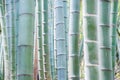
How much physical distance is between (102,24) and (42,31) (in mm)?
1660

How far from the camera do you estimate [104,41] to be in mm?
1041

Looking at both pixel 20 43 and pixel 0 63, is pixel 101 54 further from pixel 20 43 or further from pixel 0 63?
pixel 0 63

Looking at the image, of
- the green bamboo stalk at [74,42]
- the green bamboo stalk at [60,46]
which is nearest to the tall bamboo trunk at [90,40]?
the green bamboo stalk at [74,42]

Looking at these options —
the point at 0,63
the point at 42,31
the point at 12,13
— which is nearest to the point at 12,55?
the point at 12,13

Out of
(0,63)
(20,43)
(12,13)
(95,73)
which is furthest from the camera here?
(0,63)

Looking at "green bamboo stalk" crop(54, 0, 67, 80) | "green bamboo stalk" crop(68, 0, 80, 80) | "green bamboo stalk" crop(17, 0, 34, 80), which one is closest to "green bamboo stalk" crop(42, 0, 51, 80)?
"green bamboo stalk" crop(54, 0, 67, 80)

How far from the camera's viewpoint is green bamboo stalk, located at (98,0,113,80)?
102 centimetres

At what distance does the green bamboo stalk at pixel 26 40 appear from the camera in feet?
2.88

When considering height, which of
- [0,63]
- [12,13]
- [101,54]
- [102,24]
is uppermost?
[12,13]

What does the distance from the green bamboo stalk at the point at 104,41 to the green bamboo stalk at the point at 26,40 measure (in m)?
0.28

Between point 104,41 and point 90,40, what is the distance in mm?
59

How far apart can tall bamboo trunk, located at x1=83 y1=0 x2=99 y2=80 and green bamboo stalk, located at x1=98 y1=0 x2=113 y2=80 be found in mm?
19

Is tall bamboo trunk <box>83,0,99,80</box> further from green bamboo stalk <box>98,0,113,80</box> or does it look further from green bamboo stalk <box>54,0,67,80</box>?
green bamboo stalk <box>54,0,67,80</box>

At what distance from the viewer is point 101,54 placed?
1.03m
